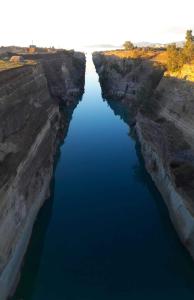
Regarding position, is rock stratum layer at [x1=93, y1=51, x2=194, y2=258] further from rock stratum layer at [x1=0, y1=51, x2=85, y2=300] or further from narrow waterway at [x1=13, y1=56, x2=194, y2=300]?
rock stratum layer at [x1=0, y1=51, x2=85, y2=300]

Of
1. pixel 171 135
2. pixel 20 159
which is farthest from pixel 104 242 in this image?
pixel 171 135

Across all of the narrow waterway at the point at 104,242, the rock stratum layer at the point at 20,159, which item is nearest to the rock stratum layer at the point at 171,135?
the narrow waterway at the point at 104,242

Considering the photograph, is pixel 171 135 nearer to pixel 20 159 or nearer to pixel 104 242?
pixel 104 242

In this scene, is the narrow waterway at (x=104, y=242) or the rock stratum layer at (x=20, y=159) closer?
the rock stratum layer at (x=20, y=159)

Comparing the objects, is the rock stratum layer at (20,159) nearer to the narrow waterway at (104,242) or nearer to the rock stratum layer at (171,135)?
the narrow waterway at (104,242)

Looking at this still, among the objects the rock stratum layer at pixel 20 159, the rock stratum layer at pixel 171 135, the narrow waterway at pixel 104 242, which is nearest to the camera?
the rock stratum layer at pixel 20 159
